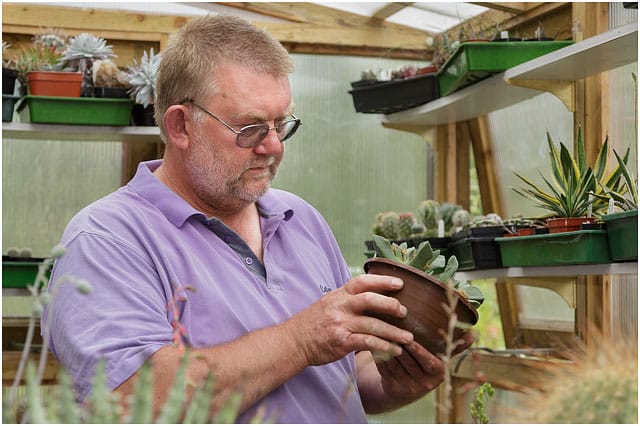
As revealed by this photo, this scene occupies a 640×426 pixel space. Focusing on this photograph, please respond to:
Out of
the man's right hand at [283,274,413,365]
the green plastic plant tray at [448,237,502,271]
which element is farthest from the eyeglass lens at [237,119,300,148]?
the green plastic plant tray at [448,237,502,271]

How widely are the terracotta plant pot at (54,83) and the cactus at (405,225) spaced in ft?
4.48

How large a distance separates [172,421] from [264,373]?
2.43ft

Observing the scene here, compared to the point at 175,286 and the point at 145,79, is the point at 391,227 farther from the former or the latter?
the point at 175,286

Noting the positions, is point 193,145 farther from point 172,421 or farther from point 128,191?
point 172,421

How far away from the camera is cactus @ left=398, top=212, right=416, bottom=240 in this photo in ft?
11.3

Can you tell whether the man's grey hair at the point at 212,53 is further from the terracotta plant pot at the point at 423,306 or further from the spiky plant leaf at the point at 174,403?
the spiky plant leaf at the point at 174,403

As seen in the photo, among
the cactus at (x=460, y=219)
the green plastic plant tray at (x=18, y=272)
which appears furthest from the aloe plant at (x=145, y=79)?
the cactus at (x=460, y=219)

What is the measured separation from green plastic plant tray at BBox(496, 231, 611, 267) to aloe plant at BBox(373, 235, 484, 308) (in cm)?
108

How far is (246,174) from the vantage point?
1.61 m

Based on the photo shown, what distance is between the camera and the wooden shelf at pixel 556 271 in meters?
2.21

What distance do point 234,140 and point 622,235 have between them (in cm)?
105

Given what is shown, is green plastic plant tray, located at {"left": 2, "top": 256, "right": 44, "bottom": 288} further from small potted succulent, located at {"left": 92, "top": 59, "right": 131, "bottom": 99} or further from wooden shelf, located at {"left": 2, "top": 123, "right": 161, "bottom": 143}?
small potted succulent, located at {"left": 92, "top": 59, "right": 131, "bottom": 99}

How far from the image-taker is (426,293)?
121cm

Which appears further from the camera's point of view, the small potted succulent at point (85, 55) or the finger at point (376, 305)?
the small potted succulent at point (85, 55)
